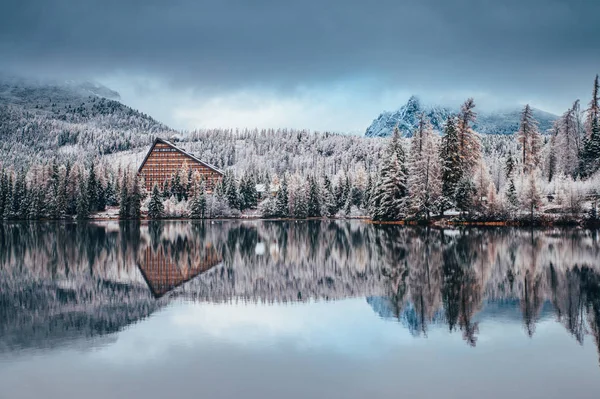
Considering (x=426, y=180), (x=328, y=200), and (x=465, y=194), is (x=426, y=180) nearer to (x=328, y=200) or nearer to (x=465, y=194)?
(x=465, y=194)

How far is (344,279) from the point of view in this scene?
28516 mm

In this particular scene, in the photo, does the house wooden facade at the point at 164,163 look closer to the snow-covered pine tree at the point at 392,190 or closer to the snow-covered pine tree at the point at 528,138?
the snow-covered pine tree at the point at 392,190

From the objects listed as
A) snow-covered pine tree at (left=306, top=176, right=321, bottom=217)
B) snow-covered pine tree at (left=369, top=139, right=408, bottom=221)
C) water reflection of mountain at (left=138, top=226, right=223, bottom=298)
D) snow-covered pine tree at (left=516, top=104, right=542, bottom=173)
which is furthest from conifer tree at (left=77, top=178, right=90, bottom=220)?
snow-covered pine tree at (left=516, top=104, right=542, bottom=173)

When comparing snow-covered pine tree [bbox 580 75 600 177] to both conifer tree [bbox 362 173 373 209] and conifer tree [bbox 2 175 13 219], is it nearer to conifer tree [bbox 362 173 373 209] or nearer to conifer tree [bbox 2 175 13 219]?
conifer tree [bbox 362 173 373 209]

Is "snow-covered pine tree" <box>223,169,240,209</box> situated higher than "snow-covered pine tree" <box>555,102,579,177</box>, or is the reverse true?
"snow-covered pine tree" <box>555,102,579,177</box>

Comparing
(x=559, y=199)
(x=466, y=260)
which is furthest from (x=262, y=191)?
(x=466, y=260)

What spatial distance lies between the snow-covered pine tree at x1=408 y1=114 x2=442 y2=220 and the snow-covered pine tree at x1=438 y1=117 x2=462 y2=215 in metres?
0.89

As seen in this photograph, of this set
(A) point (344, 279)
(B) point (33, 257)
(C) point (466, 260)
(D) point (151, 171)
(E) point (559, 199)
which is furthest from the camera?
(D) point (151, 171)

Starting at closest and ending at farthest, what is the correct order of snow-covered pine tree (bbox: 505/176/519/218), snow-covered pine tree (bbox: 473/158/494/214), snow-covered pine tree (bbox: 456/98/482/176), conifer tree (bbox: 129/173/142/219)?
snow-covered pine tree (bbox: 505/176/519/218) < snow-covered pine tree (bbox: 473/158/494/214) < snow-covered pine tree (bbox: 456/98/482/176) < conifer tree (bbox: 129/173/142/219)

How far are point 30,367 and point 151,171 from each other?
164886 millimetres

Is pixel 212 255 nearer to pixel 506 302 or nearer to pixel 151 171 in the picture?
pixel 506 302

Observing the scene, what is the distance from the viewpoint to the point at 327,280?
28.6 m

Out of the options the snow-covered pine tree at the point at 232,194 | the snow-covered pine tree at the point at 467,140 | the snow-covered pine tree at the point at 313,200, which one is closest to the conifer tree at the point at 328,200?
the snow-covered pine tree at the point at 313,200

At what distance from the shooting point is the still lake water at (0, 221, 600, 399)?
13039 millimetres
